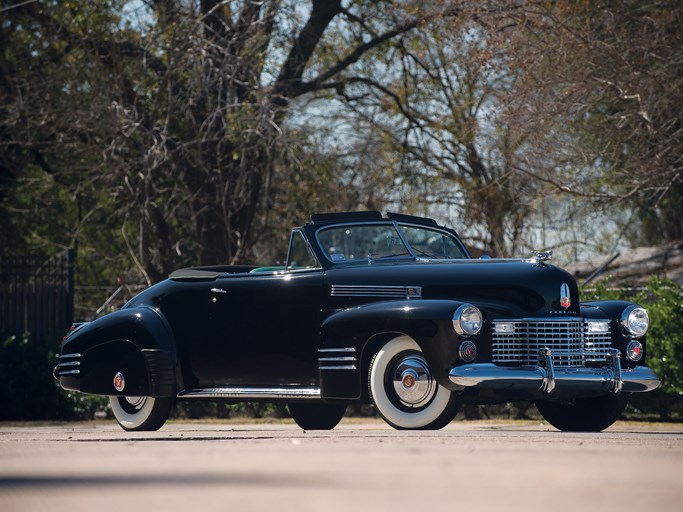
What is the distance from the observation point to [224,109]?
20.7 m

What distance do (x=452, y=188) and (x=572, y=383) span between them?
15.7m

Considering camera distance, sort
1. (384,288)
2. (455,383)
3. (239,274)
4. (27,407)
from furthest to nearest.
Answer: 1. (27,407)
2. (239,274)
3. (384,288)
4. (455,383)

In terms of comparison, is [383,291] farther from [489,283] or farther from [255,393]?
[255,393]

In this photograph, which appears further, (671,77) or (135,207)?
(135,207)

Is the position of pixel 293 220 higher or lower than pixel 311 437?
higher

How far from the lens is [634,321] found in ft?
37.1

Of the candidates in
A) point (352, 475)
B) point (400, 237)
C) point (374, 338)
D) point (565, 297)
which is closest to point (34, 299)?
point (400, 237)

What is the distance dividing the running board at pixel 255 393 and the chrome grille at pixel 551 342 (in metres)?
1.60

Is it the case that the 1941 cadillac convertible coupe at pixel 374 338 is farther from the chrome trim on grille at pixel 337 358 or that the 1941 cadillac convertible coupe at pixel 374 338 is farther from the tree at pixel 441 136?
the tree at pixel 441 136

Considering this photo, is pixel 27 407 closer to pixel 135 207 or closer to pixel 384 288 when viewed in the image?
pixel 135 207

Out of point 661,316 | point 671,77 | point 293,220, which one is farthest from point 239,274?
point 293,220

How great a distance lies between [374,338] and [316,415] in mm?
2527

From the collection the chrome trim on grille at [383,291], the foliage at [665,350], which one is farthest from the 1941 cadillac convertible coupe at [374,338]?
the foliage at [665,350]

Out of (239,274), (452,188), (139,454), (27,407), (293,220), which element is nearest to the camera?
(139,454)
